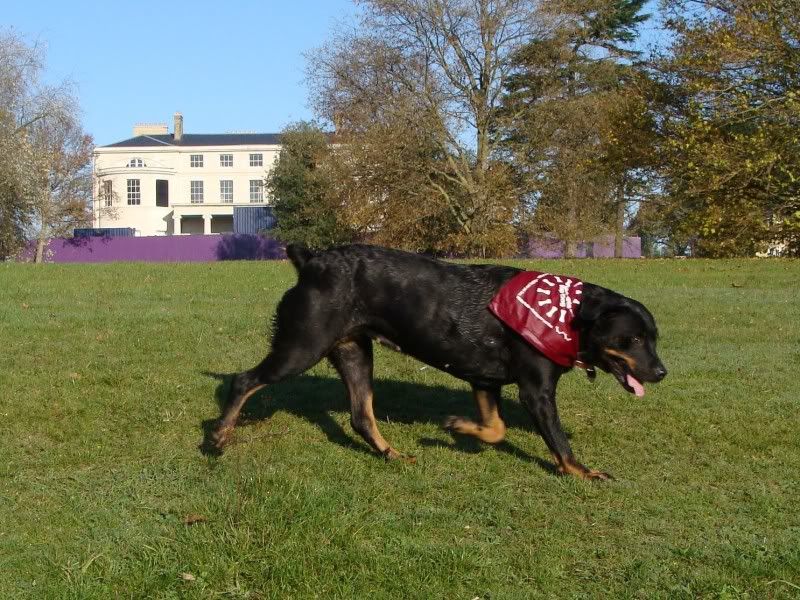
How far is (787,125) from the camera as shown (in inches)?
968

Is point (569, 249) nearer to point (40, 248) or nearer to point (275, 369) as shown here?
point (40, 248)

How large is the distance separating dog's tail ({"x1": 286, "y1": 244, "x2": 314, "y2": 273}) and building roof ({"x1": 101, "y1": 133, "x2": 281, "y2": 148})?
88893mm

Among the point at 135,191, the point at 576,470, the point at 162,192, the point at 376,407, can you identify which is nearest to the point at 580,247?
the point at 162,192

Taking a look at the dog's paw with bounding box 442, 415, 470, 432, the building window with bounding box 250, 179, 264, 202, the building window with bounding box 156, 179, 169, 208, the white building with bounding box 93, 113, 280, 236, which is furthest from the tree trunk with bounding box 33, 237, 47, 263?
the dog's paw with bounding box 442, 415, 470, 432

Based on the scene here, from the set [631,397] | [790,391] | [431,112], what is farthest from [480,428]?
[431,112]

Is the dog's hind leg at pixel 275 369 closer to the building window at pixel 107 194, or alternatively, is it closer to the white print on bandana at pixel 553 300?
the white print on bandana at pixel 553 300

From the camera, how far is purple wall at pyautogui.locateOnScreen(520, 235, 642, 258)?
46562 mm

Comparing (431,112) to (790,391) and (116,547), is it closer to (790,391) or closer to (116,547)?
(790,391)

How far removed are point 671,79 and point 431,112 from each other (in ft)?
41.6

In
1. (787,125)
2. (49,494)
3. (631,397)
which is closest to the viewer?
(49,494)

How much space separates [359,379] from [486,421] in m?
0.96

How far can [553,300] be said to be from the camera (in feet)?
20.0

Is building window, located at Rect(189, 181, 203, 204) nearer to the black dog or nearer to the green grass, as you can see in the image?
the green grass

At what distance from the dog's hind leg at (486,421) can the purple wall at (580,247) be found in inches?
1555
